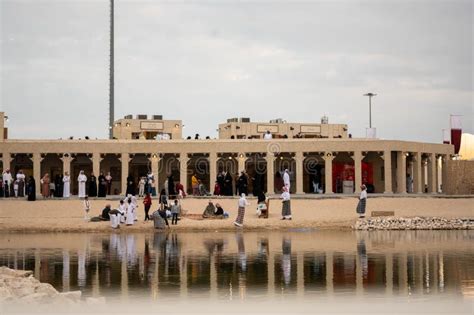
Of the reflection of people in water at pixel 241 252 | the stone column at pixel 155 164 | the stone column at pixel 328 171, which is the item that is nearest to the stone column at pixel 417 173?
the stone column at pixel 328 171

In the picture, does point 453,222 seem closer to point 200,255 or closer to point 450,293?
point 200,255

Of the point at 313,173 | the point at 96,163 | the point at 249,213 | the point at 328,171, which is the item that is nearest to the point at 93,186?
the point at 96,163

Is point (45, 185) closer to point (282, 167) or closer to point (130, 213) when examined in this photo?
point (130, 213)

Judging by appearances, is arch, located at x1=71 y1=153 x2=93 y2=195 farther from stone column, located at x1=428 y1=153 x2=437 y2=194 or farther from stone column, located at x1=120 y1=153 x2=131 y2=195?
stone column, located at x1=428 y1=153 x2=437 y2=194

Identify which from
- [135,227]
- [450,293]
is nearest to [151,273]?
[450,293]

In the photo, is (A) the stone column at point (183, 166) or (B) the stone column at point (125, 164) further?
(A) the stone column at point (183, 166)

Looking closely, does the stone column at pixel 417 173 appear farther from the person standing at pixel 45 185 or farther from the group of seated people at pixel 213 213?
the person standing at pixel 45 185

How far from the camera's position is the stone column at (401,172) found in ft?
144

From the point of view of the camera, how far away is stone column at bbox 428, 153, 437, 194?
46531mm

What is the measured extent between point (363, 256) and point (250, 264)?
3434mm

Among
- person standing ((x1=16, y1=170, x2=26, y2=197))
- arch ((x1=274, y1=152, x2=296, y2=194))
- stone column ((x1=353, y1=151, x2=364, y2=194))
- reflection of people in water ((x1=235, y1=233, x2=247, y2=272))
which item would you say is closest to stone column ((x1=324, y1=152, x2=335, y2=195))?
stone column ((x1=353, y1=151, x2=364, y2=194))

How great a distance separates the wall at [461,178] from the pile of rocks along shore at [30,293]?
32.2 meters

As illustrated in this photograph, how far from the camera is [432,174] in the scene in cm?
4672

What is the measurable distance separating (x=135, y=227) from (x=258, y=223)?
4.70 m
